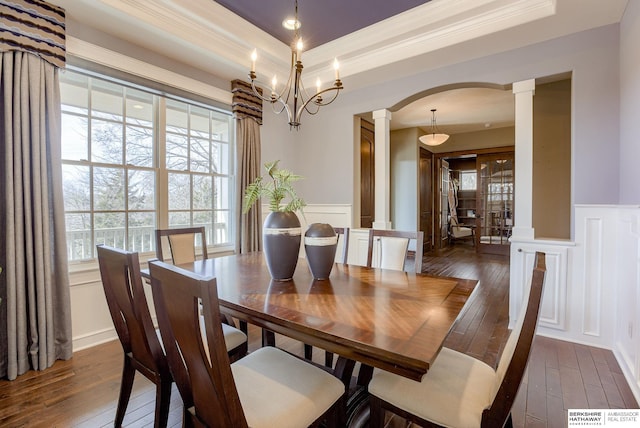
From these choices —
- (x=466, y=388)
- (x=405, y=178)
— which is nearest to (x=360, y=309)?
(x=466, y=388)

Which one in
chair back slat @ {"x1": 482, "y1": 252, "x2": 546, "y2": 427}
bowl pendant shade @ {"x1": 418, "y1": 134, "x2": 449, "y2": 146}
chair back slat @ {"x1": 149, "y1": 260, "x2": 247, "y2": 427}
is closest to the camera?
chair back slat @ {"x1": 149, "y1": 260, "x2": 247, "y2": 427}

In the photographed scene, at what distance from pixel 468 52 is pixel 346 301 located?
283cm

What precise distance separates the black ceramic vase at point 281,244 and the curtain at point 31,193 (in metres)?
1.75

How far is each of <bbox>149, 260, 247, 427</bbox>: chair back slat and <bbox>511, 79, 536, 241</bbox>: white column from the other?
288 centimetres

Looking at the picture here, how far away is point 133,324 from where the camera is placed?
4.44 ft

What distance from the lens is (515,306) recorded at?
2826mm

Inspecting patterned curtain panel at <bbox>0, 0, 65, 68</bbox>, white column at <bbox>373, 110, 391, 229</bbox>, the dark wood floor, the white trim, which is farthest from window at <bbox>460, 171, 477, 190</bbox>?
patterned curtain panel at <bbox>0, 0, 65, 68</bbox>

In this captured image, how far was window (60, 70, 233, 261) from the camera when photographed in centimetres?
256

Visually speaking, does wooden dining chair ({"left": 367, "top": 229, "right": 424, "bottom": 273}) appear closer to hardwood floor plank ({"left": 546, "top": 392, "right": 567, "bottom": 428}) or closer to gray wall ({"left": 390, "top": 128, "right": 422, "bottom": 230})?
hardwood floor plank ({"left": 546, "top": 392, "right": 567, "bottom": 428})

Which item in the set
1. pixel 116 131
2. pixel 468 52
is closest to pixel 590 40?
pixel 468 52

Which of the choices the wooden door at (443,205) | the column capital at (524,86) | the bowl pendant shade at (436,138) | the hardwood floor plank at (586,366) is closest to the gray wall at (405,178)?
the bowl pendant shade at (436,138)

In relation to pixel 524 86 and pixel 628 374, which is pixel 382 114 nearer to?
pixel 524 86

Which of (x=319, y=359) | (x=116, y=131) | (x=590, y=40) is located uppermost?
(x=590, y=40)

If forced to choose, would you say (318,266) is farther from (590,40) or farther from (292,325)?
(590,40)
